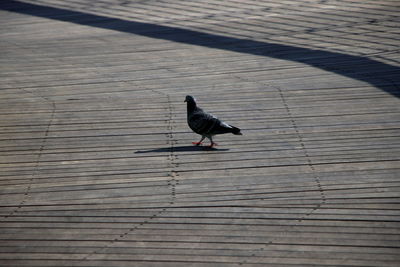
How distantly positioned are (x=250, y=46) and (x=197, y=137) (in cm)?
444

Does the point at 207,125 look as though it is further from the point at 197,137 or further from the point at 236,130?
the point at 197,137

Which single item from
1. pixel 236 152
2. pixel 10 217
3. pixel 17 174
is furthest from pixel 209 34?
pixel 10 217

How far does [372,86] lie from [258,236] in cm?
501

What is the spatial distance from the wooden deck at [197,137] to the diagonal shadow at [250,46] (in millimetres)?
51

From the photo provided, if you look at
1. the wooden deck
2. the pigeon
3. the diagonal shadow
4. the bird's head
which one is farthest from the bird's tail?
the diagonal shadow

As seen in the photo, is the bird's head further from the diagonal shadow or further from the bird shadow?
the diagonal shadow

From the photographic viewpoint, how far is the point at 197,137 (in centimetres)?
922

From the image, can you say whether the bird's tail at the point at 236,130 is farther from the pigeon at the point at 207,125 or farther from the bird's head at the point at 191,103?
the bird's head at the point at 191,103

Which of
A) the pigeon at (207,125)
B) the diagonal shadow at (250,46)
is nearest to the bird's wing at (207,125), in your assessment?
the pigeon at (207,125)

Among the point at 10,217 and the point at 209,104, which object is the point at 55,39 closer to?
the point at 209,104

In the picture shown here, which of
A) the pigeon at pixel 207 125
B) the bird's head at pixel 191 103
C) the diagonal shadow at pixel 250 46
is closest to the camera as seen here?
the pigeon at pixel 207 125

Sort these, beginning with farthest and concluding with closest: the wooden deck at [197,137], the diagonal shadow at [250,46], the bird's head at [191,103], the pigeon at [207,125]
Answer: the diagonal shadow at [250,46]
the bird's head at [191,103]
the pigeon at [207,125]
the wooden deck at [197,137]

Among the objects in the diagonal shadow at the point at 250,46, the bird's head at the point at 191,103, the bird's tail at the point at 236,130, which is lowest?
the diagonal shadow at the point at 250,46

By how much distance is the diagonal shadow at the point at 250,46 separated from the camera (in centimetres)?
1141
